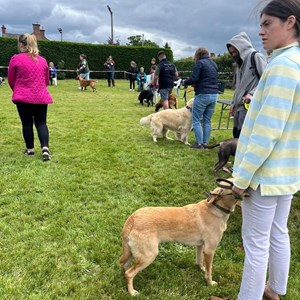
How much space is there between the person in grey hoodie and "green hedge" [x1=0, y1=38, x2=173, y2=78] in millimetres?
24555

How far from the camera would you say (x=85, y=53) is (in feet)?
91.9

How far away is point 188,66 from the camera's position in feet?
111

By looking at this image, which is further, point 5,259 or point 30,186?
point 30,186

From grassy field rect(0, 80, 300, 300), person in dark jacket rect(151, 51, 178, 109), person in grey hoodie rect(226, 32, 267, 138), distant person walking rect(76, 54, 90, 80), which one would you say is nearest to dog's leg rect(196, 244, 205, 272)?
grassy field rect(0, 80, 300, 300)

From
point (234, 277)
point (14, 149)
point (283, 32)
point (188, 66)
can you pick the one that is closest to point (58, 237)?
point (234, 277)

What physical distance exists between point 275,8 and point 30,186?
3.94 metres

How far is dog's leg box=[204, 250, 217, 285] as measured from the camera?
2633 millimetres

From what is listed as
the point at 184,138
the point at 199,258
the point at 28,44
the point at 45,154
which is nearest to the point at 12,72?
the point at 28,44

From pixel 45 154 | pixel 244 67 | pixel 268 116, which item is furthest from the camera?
pixel 45 154

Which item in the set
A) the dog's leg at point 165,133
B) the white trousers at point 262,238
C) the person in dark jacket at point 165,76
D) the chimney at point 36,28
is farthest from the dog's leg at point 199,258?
the chimney at point 36,28

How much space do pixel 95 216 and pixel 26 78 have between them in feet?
9.20

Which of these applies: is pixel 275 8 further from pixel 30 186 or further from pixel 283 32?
pixel 30 186

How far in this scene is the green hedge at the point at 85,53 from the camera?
25656 millimetres

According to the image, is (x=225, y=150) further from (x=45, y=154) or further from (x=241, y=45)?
(x=45, y=154)
